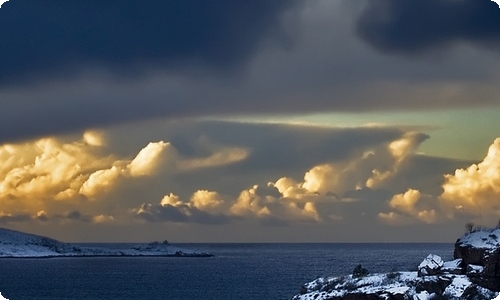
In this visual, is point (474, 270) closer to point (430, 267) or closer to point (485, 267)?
point (485, 267)

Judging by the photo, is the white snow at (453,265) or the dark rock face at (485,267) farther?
the white snow at (453,265)

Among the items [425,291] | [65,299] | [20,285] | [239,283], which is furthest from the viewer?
[20,285]

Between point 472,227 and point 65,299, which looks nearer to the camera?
point 472,227

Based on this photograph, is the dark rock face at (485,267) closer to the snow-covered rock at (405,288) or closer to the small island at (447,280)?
the small island at (447,280)

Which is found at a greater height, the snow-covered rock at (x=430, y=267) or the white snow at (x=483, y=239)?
the white snow at (x=483, y=239)

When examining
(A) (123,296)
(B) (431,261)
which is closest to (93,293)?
(A) (123,296)

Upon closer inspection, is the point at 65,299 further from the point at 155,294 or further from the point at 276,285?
the point at 276,285

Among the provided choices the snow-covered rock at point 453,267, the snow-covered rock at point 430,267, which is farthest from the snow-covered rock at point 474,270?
the snow-covered rock at point 430,267

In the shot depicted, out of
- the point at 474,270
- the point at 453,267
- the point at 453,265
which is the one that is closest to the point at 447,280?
the point at 474,270

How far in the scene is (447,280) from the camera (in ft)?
176

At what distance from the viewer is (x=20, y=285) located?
134 m

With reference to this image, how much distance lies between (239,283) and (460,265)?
72.4m

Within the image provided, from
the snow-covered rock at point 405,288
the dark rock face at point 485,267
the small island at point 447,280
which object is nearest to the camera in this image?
the snow-covered rock at point 405,288

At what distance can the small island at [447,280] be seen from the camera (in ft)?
172
